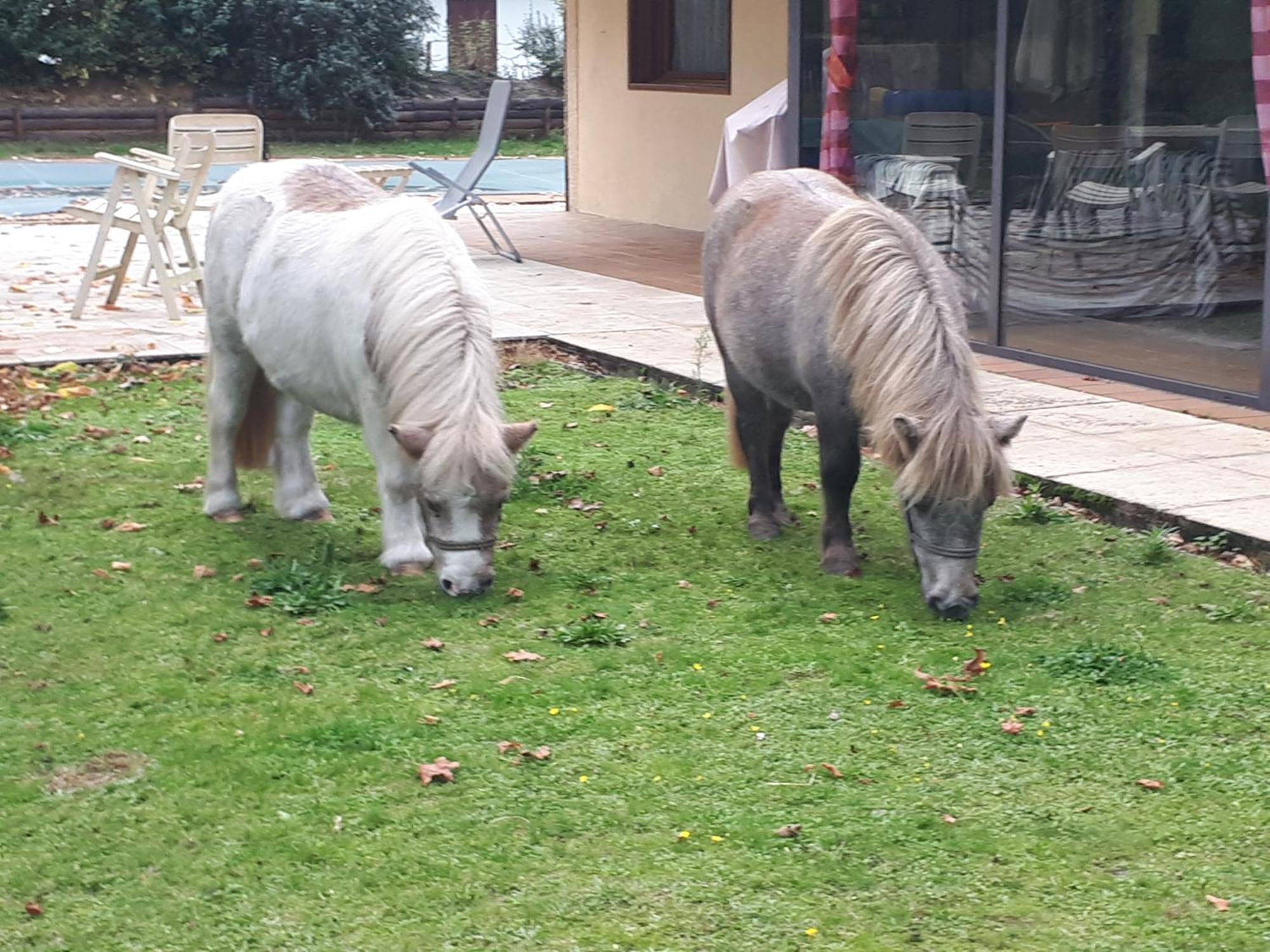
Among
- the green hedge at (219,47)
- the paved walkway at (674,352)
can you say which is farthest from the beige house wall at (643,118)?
the green hedge at (219,47)

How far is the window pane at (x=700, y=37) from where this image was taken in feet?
48.0

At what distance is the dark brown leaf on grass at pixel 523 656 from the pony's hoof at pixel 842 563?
1196mm

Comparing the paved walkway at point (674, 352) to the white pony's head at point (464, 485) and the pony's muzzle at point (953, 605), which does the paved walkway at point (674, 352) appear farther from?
the white pony's head at point (464, 485)

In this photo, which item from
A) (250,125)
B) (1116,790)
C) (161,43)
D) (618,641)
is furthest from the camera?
(161,43)

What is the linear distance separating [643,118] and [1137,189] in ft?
26.1

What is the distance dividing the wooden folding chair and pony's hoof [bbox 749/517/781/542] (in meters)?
5.13

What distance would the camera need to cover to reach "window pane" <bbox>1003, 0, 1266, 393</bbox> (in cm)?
746

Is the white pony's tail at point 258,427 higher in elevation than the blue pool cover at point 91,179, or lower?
lower

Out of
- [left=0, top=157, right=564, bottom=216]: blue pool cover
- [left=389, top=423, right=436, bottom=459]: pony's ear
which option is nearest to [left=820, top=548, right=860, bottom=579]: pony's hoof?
[left=389, top=423, right=436, bottom=459]: pony's ear

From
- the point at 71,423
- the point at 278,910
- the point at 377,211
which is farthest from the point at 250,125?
the point at 278,910

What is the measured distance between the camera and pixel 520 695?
412 centimetres

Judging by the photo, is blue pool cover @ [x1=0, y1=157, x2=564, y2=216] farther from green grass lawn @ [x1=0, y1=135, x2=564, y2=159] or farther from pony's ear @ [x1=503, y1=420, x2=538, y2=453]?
pony's ear @ [x1=503, y1=420, x2=538, y2=453]

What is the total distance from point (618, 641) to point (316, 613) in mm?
943

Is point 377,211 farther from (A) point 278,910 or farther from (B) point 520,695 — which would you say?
(A) point 278,910
